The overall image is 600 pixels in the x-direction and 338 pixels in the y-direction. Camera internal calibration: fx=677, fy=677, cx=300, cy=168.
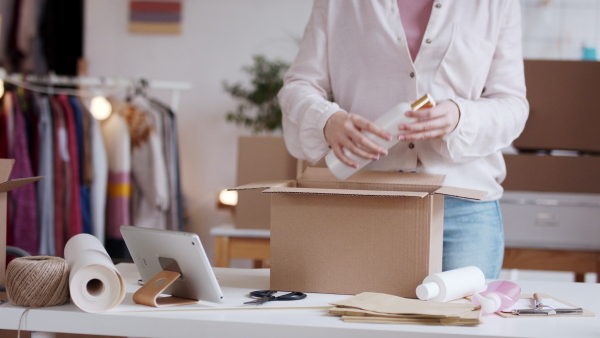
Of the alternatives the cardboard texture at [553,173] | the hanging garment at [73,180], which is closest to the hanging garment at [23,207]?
the hanging garment at [73,180]

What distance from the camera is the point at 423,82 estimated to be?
1.23 metres

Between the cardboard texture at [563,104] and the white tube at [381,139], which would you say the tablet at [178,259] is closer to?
the white tube at [381,139]

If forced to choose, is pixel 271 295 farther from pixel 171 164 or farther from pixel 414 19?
pixel 171 164

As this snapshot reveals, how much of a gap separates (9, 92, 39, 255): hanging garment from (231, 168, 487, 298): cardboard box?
72.8 inches

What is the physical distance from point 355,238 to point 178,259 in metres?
0.25

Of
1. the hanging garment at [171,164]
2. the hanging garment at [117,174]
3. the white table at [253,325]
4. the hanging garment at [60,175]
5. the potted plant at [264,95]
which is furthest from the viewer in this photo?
the potted plant at [264,95]

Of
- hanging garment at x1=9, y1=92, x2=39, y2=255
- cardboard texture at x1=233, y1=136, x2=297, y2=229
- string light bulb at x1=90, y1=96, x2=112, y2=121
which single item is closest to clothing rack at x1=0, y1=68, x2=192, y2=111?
string light bulb at x1=90, y1=96, x2=112, y2=121

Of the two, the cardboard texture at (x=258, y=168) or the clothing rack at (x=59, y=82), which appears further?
the clothing rack at (x=59, y=82)

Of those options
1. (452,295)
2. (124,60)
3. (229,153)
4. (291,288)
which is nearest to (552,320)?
(452,295)

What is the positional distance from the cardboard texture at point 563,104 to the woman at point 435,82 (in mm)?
960

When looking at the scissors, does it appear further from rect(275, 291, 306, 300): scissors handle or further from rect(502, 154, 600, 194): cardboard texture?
rect(502, 154, 600, 194): cardboard texture

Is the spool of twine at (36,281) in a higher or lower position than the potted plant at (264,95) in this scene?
lower

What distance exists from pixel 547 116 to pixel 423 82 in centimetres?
112

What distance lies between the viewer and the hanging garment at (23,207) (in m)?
2.57
